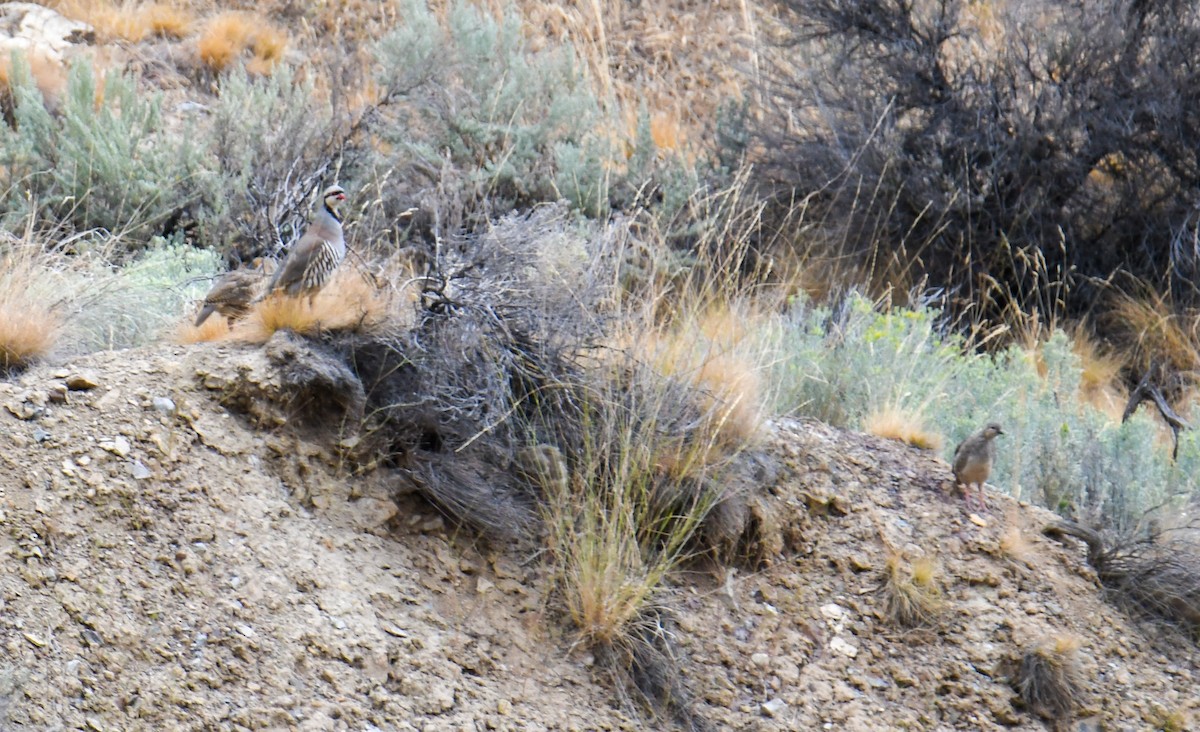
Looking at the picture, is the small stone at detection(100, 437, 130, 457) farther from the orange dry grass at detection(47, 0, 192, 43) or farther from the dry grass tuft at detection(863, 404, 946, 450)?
the orange dry grass at detection(47, 0, 192, 43)

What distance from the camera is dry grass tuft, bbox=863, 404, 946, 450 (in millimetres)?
5535

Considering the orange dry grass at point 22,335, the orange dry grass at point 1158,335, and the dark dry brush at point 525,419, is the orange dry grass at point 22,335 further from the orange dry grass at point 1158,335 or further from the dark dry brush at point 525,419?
the orange dry grass at point 1158,335

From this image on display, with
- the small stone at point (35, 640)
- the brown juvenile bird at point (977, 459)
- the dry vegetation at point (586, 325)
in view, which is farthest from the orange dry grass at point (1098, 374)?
the small stone at point (35, 640)

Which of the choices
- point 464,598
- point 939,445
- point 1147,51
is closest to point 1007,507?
point 939,445

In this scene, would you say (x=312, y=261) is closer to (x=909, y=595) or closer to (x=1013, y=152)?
(x=909, y=595)

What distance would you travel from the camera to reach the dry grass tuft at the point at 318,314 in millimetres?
4465

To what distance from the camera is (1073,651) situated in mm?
4402

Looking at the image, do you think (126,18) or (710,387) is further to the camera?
(126,18)

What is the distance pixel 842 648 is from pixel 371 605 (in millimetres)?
Answer: 1584

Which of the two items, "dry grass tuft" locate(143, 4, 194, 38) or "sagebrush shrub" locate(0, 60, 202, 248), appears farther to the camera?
"dry grass tuft" locate(143, 4, 194, 38)

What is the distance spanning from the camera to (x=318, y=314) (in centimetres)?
449

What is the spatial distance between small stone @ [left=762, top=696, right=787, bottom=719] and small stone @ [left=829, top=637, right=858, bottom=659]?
315mm

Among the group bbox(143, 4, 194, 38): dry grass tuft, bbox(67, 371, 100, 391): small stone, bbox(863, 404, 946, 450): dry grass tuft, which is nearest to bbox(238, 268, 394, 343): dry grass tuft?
bbox(67, 371, 100, 391): small stone

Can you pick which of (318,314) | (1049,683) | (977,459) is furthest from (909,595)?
(318,314)
